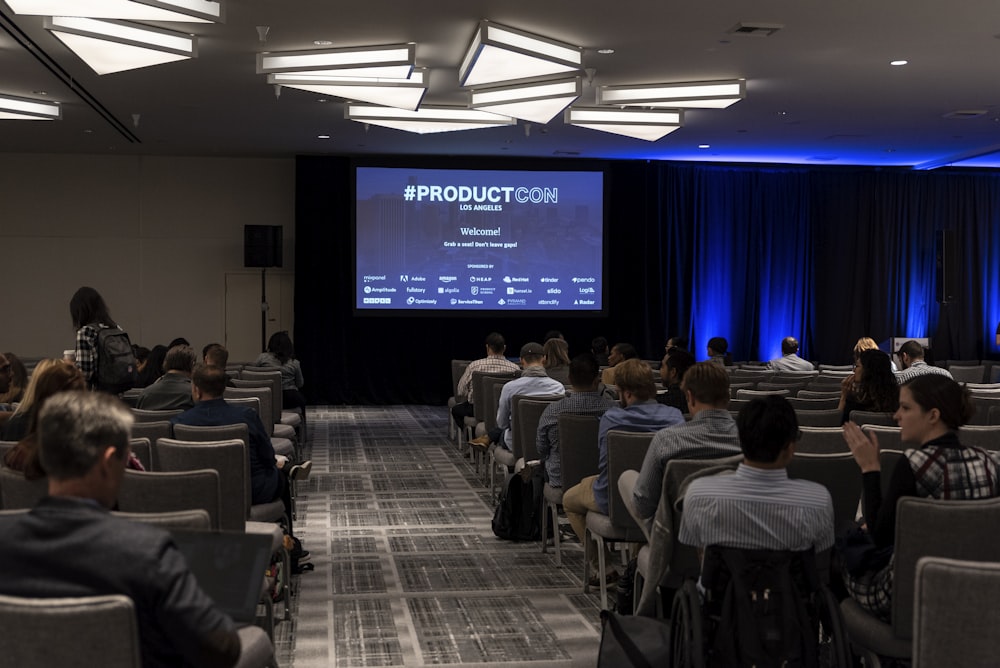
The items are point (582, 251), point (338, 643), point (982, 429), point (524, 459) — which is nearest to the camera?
point (338, 643)

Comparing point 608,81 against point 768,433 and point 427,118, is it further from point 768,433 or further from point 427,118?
point 768,433

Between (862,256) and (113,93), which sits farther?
(862,256)

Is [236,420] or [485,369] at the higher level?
[236,420]

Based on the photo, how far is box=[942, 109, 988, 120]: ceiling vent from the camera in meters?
11.6

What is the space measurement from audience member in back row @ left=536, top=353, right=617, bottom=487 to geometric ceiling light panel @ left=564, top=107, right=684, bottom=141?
229 inches

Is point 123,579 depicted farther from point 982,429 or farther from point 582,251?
point 582,251

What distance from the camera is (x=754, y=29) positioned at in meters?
8.10

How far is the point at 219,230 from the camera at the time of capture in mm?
15938

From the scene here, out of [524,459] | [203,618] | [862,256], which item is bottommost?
[524,459]

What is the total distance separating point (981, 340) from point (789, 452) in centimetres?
1530

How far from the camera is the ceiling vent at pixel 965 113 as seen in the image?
1164 centimetres

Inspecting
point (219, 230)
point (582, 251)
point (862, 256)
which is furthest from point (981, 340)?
point (219, 230)

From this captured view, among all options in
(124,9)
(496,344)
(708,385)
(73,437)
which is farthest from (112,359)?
(73,437)

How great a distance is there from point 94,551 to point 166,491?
157 cm
